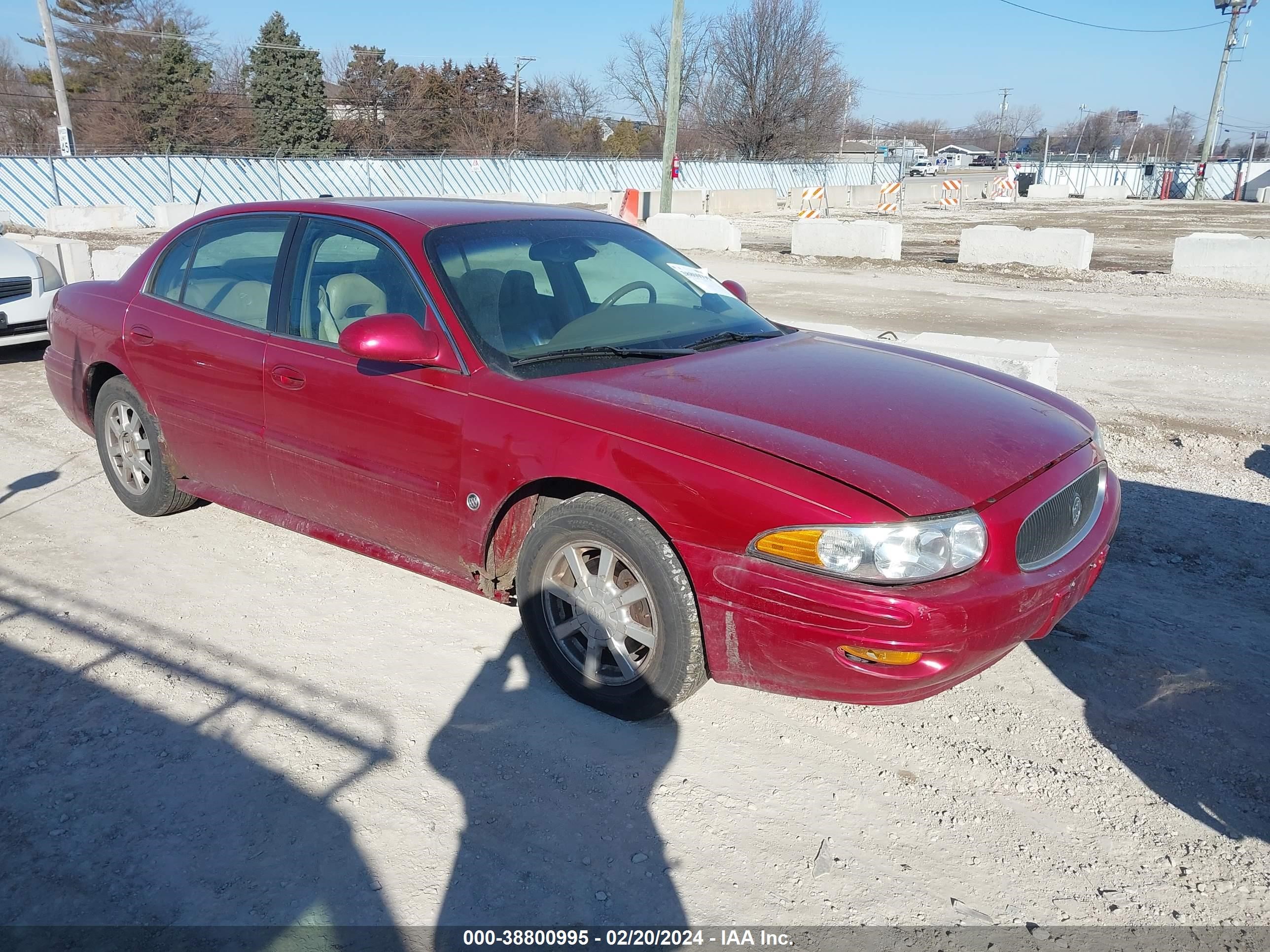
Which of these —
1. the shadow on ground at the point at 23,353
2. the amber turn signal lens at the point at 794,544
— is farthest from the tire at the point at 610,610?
the shadow on ground at the point at 23,353

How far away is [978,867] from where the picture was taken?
276cm

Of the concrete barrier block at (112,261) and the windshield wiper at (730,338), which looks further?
the concrete barrier block at (112,261)

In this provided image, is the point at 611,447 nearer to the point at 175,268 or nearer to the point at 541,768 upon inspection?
the point at 541,768

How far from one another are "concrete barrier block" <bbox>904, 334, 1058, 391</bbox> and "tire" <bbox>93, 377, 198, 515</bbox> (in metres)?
4.63

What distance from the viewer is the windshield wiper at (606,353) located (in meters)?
3.69

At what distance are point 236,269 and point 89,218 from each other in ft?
85.9

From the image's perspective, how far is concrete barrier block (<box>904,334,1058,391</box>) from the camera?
6.71 metres

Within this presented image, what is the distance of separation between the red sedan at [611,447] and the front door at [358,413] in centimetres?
1

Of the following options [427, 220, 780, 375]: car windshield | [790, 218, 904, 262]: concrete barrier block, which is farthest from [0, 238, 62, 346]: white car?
[790, 218, 904, 262]: concrete barrier block

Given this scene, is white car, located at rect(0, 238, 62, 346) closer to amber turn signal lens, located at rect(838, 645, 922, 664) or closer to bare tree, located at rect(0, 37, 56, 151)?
amber turn signal lens, located at rect(838, 645, 922, 664)

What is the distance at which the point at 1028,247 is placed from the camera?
718 inches

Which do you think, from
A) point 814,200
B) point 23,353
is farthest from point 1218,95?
point 23,353

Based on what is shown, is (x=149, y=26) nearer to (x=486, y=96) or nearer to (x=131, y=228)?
(x=486, y=96)

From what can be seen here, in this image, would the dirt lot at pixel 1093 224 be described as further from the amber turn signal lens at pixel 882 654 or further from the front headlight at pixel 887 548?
the amber turn signal lens at pixel 882 654
